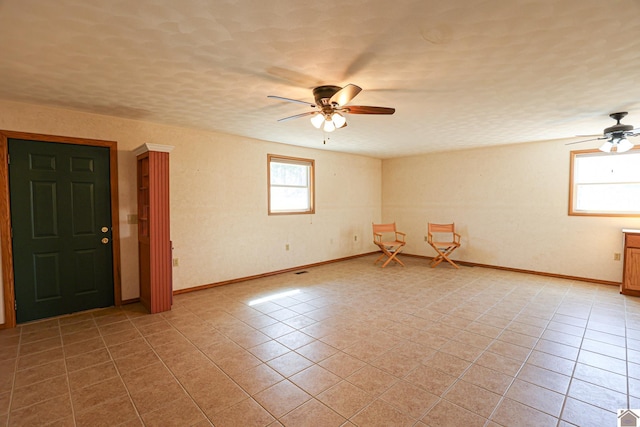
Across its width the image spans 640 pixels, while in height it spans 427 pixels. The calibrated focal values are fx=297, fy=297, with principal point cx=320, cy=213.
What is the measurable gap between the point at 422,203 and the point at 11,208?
6839mm

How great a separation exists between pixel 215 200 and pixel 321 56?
3.15 meters

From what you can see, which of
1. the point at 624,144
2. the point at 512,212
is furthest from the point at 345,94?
the point at 512,212

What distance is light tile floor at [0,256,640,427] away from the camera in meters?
1.92

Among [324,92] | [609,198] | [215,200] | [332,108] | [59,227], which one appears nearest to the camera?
[324,92]

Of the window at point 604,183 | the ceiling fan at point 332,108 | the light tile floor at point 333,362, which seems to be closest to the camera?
the light tile floor at point 333,362

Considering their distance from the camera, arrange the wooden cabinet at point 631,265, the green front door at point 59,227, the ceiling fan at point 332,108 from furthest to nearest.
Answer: the wooden cabinet at point 631,265 < the green front door at point 59,227 < the ceiling fan at point 332,108

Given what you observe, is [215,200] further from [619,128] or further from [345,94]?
[619,128]

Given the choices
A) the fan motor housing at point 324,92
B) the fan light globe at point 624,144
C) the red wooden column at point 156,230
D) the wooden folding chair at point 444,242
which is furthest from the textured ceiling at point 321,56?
the wooden folding chair at point 444,242

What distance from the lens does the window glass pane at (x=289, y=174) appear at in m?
5.57

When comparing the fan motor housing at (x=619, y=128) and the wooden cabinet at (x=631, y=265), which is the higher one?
the fan motor housing at (x=619, y=128)

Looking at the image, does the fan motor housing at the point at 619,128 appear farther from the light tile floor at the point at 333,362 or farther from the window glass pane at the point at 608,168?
the light tile floor at the point at 333,362

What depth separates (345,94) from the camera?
243 cm

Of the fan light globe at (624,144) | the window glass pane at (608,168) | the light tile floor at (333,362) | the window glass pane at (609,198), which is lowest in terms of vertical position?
the light tile floor at (333,362)

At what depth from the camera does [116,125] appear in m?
3.79
